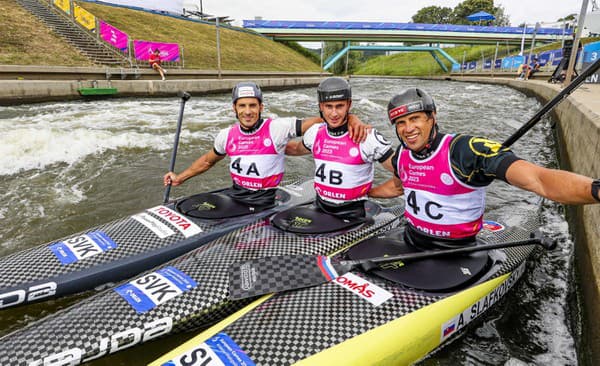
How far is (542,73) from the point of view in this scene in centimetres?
2936

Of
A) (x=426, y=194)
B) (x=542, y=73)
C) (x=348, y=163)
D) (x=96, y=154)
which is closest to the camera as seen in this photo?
(x=426, y=194)

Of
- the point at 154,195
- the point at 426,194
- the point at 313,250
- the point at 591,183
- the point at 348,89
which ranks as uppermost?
the point at 348,89

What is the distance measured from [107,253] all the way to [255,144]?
193 centimetres

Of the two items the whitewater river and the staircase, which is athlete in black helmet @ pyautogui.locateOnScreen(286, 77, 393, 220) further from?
the staircase

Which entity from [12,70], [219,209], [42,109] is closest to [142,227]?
[219,209]

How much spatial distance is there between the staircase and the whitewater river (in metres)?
5.90

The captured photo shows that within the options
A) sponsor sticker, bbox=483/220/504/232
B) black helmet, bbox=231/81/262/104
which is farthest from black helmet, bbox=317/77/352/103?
sponsor sticker, bbox=483/220/504/232

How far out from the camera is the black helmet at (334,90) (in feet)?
11.4

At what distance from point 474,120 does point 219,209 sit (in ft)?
43.1

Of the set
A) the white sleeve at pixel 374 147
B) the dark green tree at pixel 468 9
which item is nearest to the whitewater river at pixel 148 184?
the white sleeve at pixel 374 147

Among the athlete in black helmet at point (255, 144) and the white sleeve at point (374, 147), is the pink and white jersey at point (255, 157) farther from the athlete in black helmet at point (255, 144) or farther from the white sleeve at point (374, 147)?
the white sleeve at point (374, 147)

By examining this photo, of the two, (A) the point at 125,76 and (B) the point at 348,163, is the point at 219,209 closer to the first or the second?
(B) the point at 348,163

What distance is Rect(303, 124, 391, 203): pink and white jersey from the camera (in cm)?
362

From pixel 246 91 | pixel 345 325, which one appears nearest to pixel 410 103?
pixel 345 325
